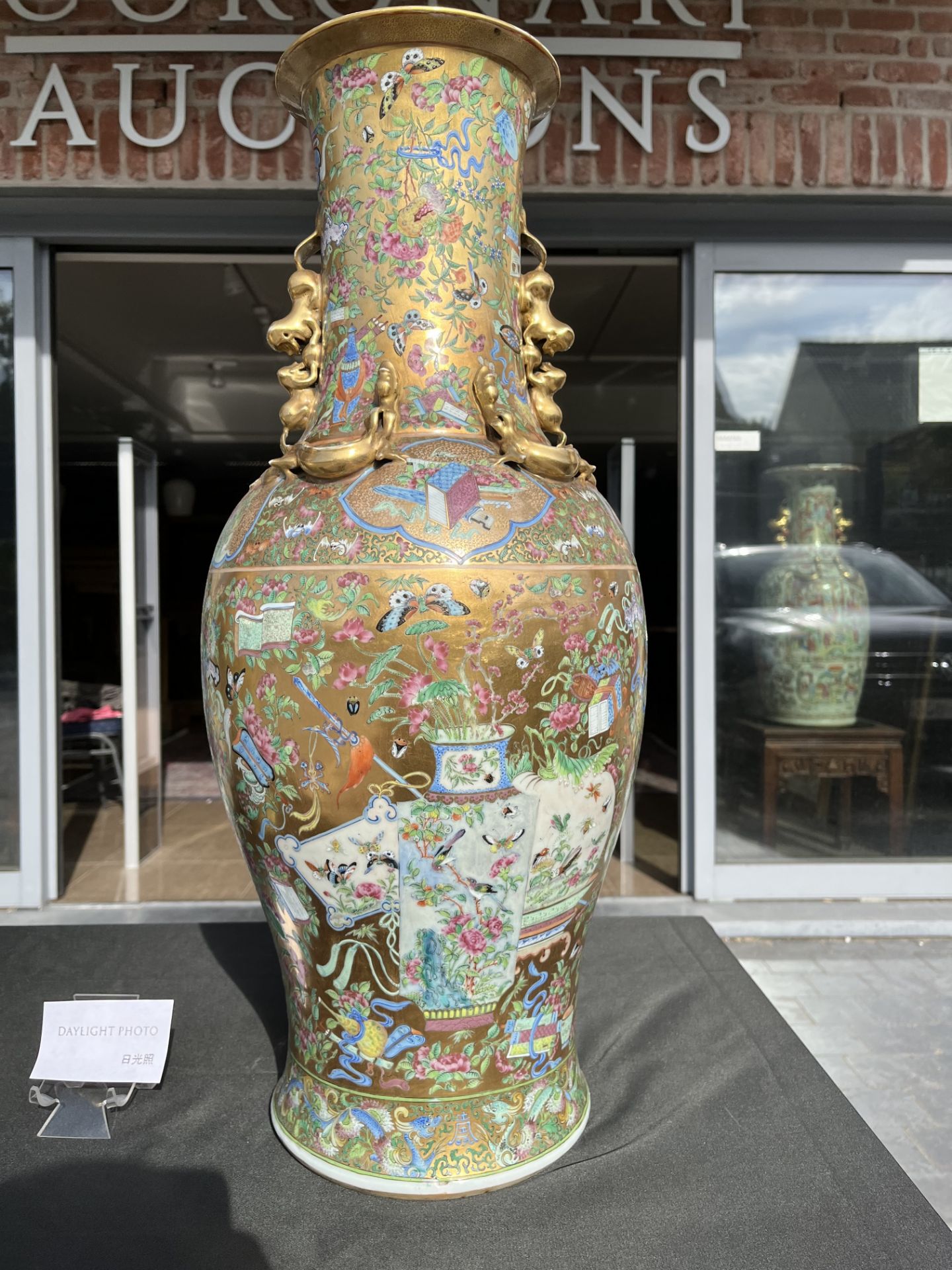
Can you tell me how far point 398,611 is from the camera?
44.5 inches

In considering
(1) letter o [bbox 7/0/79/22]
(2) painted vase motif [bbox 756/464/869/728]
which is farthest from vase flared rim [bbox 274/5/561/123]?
(2) painted vase motif [bbox 756/464/869/728]

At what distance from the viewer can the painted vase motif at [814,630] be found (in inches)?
117

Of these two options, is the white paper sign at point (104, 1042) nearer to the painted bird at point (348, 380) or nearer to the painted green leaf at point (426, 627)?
the painted green leaf at point (426, 627)

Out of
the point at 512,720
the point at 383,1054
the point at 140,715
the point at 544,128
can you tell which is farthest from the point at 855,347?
the point at 140,715

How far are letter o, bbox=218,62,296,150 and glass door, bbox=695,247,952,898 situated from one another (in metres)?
1.28

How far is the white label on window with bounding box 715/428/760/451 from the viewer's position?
2.92m

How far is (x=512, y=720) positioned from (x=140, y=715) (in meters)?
3.31

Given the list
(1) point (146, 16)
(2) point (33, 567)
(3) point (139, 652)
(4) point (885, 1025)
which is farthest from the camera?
(3) point (139, 652)

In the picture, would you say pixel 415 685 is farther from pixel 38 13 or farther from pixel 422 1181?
pixel 38 13

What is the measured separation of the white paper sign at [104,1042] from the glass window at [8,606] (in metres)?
1.56

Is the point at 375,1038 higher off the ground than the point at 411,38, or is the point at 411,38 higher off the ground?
the point at 411,38

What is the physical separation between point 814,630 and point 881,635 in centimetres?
21

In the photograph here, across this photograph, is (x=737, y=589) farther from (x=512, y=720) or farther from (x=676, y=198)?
(x=512, y=720)

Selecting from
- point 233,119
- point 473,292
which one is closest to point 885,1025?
point 473,292
